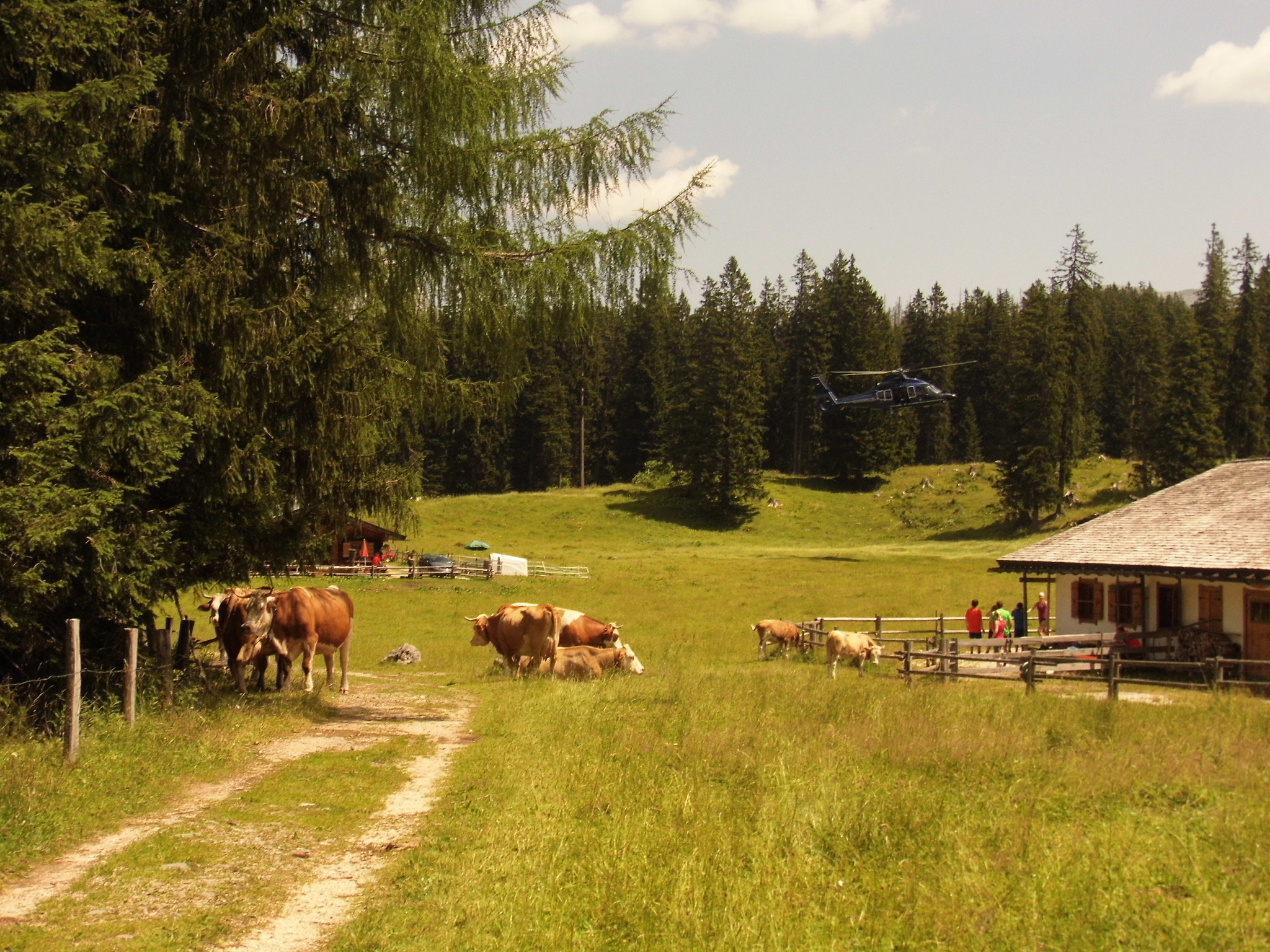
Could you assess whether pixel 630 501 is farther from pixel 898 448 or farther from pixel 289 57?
pixel 289 57

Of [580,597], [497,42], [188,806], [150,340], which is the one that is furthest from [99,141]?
[580,597]

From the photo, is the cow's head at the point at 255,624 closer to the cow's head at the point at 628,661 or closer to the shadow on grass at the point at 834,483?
the cow's head at the point at 628,661

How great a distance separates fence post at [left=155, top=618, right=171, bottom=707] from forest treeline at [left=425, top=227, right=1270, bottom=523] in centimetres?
4836

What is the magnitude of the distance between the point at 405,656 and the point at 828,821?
54.1 feet

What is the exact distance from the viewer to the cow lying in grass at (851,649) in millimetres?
23344

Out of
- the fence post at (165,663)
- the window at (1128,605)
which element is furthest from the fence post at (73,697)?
the window at (1128,605)

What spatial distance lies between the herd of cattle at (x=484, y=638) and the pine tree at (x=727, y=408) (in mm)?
49494

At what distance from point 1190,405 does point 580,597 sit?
44.2 m

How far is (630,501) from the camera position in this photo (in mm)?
81812

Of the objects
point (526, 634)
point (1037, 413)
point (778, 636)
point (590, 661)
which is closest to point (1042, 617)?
point (778, 636)

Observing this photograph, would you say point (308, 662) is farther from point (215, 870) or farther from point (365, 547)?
point (365, 547)

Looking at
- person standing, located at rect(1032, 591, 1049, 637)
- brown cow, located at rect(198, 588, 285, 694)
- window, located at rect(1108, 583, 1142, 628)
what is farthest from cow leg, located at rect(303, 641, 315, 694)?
person standing, located at rect(1032, 591, 1049, 637)

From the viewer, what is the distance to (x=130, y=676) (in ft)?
33.6

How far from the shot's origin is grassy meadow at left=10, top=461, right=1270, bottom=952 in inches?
260
